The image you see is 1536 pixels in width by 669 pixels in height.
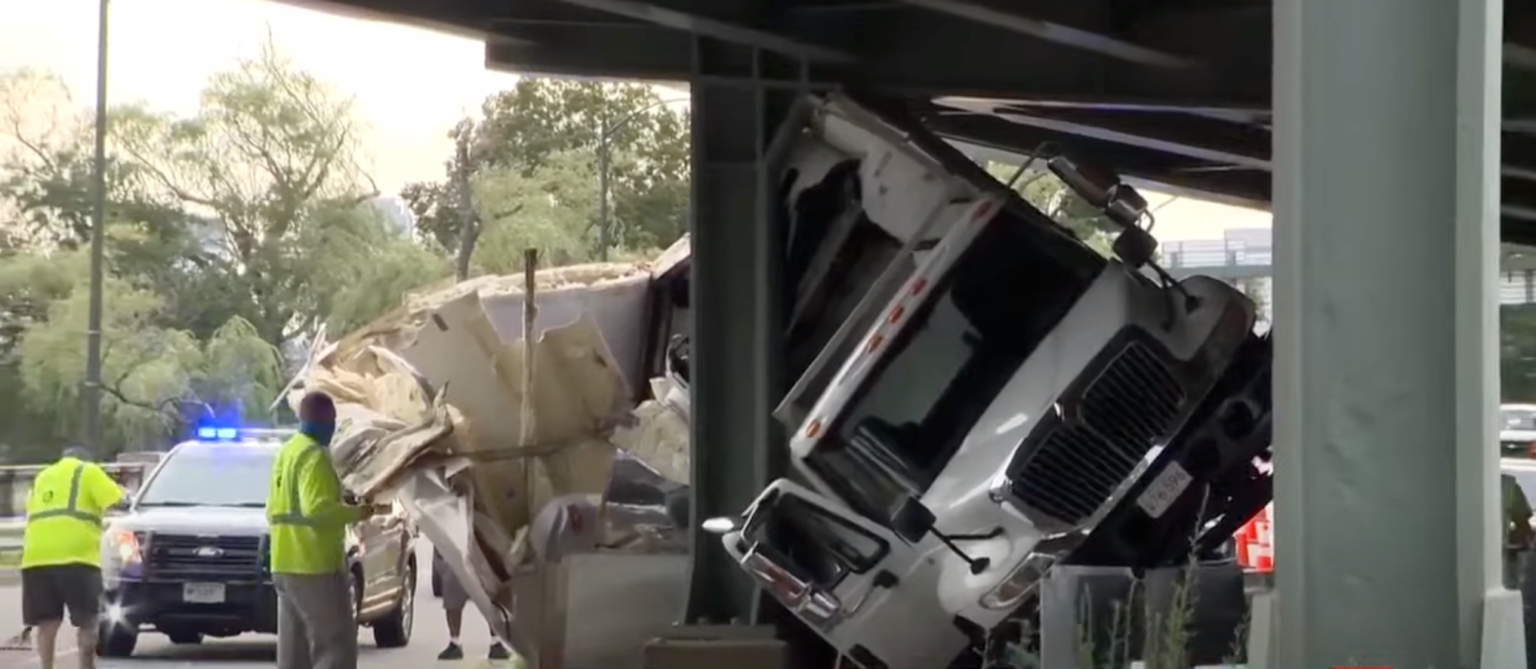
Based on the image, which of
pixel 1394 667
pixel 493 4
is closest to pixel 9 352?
pixel 493 4

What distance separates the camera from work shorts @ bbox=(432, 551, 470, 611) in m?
13.1

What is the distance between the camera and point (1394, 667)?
484cm

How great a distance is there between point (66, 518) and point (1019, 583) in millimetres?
6766

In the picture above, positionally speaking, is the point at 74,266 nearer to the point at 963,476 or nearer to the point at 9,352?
the point at 9,352

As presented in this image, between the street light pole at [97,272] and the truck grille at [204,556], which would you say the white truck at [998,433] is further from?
the street light pole at [97,272]

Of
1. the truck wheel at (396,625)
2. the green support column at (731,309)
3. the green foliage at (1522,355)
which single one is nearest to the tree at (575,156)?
the green foliage at (1522,355)

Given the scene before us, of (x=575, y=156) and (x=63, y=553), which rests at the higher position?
(x=575, y=156)

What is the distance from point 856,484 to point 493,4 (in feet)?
12.0

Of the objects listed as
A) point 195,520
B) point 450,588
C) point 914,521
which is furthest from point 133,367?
point 914,521

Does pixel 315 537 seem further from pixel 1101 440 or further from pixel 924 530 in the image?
pixel 1101 440

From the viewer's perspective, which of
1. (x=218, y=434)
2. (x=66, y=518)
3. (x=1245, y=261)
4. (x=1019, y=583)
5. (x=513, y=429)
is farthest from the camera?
(x=1245, y=261)

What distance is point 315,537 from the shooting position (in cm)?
1003

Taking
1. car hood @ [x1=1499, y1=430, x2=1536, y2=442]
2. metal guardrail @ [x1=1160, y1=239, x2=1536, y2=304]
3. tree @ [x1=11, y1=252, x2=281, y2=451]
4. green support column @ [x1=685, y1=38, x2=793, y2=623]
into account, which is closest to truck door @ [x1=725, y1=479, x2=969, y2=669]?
green support column @ [x1=685, y1=38, x2=793, y2=623]

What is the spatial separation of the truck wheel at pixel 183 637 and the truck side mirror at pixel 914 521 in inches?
346
